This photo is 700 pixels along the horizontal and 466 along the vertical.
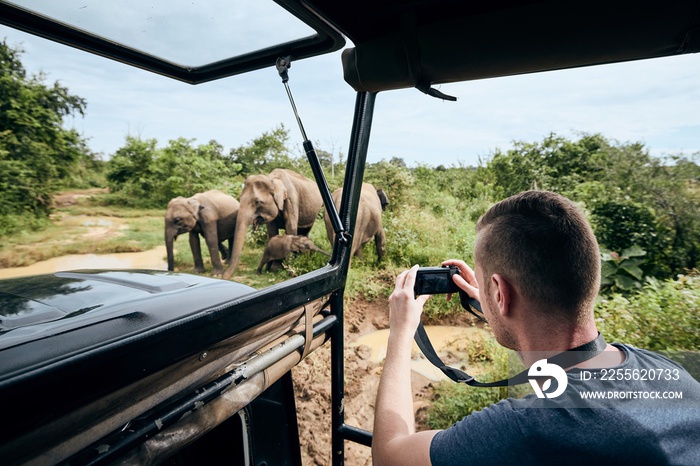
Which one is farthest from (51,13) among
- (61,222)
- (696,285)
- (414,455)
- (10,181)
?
(61,222)

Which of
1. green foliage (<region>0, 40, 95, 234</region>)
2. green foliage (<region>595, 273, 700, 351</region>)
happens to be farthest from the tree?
green foliage (<region>595, 273, 700, 351</region>)

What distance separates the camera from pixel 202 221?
779cm

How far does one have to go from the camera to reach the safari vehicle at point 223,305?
77cm

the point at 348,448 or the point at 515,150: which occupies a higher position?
the point at 515,150

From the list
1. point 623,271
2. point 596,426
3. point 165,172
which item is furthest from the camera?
point 165,172

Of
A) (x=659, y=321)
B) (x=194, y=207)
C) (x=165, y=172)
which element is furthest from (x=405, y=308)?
(x=165, y=172)

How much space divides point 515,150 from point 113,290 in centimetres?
1125

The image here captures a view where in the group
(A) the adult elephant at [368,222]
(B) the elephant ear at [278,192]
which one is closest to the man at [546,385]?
(A) the adult elephant at [368,222]

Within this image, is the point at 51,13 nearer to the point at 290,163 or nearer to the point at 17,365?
the point at 17,365

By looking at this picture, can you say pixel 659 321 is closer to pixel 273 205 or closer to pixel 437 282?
pixel 437 282

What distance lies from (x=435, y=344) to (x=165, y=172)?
25.8 ft

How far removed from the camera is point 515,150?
430 inches

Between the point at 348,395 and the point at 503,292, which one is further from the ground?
the point at 503,292

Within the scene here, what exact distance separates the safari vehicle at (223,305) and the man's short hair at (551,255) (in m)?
0.38
